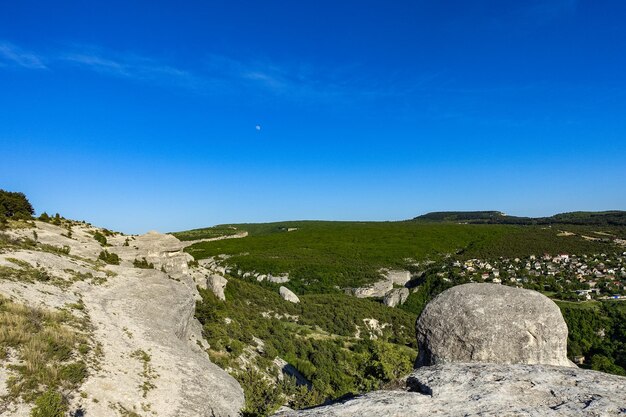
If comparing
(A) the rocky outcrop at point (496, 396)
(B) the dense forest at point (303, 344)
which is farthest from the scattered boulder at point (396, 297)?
(A) the rocky outcrop at point (496, 396)

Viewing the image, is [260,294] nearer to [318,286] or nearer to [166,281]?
[166,281]

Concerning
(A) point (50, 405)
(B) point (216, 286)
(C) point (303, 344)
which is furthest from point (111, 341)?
(B) point (216, 286)

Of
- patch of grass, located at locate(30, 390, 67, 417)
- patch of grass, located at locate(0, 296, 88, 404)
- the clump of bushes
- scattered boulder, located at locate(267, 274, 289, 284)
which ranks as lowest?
scattered boulder, located at locate(267, 274, 289, 284)

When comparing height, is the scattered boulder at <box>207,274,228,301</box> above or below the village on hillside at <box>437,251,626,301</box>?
above

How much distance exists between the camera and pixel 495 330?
16484 mm

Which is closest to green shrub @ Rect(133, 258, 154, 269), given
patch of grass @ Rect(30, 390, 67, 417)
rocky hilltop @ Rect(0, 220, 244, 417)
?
rocky hilltop @ Rect(0, 220, 244, 417)

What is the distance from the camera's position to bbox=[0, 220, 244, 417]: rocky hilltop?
13273 mm

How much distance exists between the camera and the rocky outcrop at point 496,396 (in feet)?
19.5

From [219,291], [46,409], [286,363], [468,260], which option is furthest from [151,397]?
[468,260]

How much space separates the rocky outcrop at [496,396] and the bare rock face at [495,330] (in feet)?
31.3

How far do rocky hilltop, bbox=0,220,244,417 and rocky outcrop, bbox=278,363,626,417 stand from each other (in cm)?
1056

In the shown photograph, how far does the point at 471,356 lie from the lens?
1633cm

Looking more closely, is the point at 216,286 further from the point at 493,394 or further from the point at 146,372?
the point at 493,394

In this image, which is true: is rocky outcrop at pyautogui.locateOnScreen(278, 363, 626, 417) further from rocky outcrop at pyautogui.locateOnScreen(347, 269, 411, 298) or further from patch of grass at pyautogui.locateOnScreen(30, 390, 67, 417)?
rocky outcrop at pyautogui.locateOnScreen(347, 269, 411, 298)
